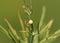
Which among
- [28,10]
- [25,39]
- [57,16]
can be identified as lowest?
[57,16]

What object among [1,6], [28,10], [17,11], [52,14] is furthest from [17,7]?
[28,10]

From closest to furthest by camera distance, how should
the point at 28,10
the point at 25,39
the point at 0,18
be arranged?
the point at 28,10
the point at 25,39
the point at 0,18

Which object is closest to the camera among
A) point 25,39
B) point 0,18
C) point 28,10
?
point 28,10

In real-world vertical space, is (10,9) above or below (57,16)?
above

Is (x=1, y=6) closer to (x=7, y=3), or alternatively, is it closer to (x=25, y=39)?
(x=7, y=3)

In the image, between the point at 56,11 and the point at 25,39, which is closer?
the point at 25,39

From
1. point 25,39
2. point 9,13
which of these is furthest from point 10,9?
point 25,39

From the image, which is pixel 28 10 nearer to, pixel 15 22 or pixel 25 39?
pixel 25 39
